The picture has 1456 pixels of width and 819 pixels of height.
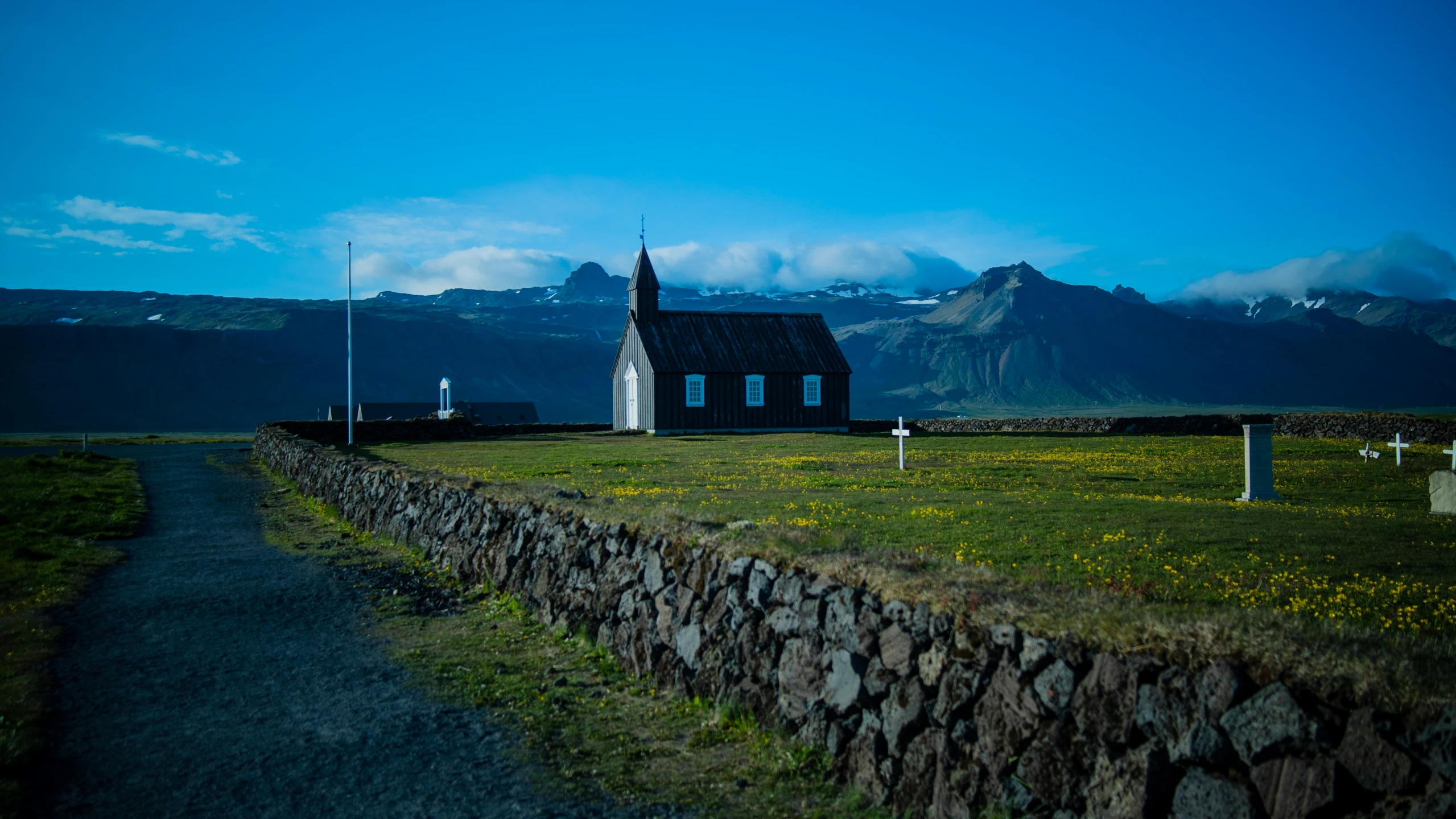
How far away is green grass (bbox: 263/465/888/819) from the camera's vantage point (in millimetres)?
6160

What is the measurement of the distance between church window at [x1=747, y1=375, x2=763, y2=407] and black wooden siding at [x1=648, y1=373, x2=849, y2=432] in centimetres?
16

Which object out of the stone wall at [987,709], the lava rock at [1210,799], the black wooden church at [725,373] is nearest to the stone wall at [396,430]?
the black wooden church at [725,373]

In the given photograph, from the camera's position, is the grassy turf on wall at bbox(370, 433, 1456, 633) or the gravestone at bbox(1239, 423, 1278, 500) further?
the gravestone at bbox(1239, 423, 1278, 500)

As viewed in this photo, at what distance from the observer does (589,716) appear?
774 centimetres

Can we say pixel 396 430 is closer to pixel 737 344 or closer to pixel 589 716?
pixel 737 344

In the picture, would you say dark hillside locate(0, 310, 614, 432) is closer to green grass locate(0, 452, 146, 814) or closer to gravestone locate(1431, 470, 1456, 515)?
green grass locate(0, 452, 146, 814)

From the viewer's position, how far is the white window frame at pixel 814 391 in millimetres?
50750

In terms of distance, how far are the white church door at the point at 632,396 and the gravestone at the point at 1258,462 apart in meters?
39.0

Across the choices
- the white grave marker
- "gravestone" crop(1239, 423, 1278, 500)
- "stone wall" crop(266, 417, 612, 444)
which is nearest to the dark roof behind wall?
"stone wall" crop(266, 417, 612, 444)

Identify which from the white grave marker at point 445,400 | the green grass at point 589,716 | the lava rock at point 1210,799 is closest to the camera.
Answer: the lava rock at point 1210,799

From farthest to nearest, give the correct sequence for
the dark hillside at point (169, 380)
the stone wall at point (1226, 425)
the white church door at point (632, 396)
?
the dark hillside at point (169, 380)
the white church door at point (632, 396)
the stone wall at point (1226, 425)

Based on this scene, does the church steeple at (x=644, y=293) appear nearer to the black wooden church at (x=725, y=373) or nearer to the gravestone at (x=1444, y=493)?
the black wooden church at (x=725, y=373)

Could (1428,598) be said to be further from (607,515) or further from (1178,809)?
(607,515)

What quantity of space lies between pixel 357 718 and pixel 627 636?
2.45 meters
